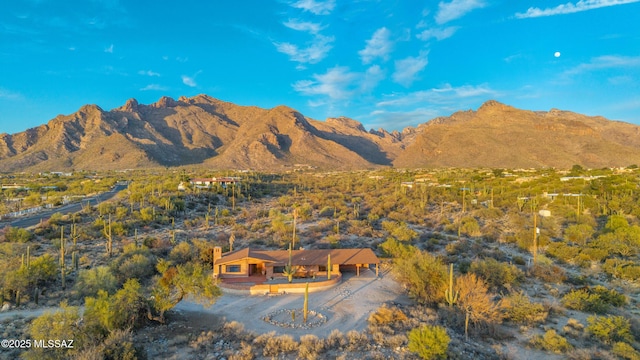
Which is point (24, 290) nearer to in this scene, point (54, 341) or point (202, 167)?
point (54, 341)

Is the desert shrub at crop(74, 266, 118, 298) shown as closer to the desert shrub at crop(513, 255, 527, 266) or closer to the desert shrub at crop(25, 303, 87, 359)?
the desert shrub at crop(25, 303, 87, 359)

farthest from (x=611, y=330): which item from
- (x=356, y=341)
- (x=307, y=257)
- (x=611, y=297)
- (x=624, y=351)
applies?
(x=307, y=257)

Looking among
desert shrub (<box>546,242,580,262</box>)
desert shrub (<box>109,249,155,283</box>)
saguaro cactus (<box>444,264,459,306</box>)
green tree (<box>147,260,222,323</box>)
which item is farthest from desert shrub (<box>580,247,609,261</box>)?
desert shrub (<box>109,249,155,283</box>)

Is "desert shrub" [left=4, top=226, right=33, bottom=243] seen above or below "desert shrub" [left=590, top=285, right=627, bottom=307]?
above

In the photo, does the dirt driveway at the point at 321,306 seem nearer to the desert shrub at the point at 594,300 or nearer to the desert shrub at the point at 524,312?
the desert shrub at the point at 524,312

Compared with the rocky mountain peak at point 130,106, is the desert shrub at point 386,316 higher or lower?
lower

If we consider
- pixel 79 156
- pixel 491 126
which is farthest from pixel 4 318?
pixel 491 126

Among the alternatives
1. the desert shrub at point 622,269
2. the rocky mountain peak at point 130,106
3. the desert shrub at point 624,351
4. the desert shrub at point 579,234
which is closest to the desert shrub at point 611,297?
the desert shrub at point 622,269

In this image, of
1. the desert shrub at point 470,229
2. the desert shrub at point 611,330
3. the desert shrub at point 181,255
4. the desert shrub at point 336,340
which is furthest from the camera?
the desert shrub at point 470,229
